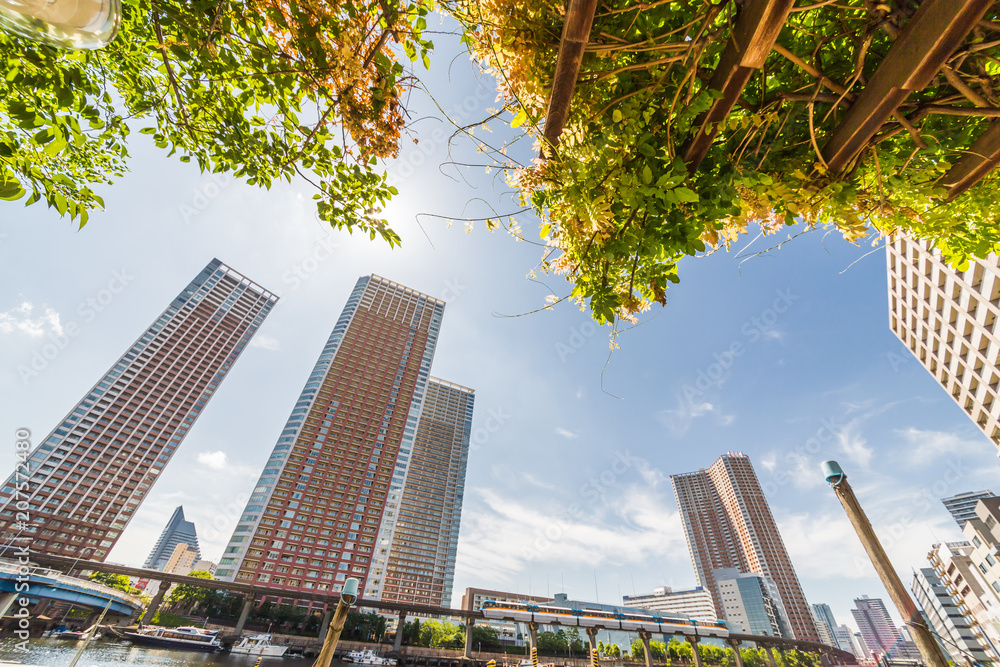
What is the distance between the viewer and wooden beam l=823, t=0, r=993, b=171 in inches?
34.1

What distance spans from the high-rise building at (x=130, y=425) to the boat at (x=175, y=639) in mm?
37073

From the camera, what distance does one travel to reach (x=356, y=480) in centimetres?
5272

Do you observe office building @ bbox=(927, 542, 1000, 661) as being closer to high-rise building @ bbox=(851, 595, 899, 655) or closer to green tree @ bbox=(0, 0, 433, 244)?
green tree @ bbox=(0, 0, 433, 244)

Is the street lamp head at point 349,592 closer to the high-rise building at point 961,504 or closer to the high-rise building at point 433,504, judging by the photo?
the high-rise building at point 433,504

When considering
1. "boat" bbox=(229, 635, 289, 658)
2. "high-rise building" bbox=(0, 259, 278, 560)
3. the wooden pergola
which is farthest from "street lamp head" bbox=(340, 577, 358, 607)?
"high-rise building" bbox=(0, 259, 278, 560)

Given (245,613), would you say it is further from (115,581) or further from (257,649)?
(115,581)

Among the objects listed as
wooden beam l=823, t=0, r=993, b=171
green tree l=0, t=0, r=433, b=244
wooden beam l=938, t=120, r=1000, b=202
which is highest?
green tree l=0, t=0, r=433, b=244

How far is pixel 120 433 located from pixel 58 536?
1338cm

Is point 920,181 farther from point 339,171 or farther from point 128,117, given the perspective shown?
point 128,117

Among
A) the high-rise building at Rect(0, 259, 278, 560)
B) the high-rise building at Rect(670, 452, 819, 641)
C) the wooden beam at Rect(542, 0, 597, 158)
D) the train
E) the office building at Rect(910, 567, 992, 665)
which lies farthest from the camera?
the high-rise building at Rect(670, 452, 819, 641)

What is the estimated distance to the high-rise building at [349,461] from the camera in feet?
148

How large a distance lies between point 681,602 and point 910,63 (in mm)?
132279

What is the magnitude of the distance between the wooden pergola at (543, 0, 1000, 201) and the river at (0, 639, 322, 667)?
76.0 feet

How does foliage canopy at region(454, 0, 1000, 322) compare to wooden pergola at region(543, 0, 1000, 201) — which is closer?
wooden pergola at region(543, 0, 1000, 201)
